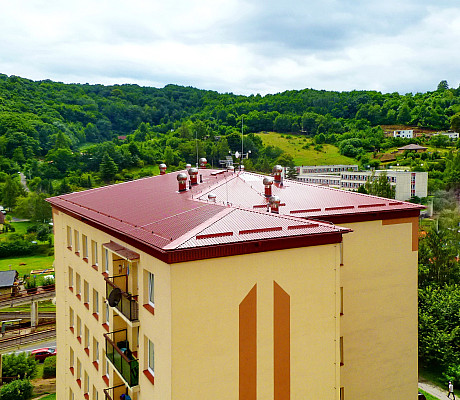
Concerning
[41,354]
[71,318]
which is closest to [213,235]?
[71,318]

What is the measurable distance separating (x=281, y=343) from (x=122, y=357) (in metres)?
4.91

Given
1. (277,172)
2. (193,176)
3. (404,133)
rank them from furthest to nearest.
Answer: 1. (404,133)
2. (193,176)
3. (277,172)

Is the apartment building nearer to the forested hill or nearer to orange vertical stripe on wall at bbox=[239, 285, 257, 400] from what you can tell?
orange vertical stripe on wall at bbox=[239, 285, 257, 400]

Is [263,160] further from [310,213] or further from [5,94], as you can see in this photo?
[5,94]

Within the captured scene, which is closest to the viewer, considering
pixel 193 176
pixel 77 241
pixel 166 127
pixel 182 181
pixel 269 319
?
pixel 269 319

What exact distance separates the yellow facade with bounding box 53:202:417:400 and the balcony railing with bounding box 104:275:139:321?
0.23 m

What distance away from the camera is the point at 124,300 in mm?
13711

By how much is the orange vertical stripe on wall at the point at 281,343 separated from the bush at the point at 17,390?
1013 inches

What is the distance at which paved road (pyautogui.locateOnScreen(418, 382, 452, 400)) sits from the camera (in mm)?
27828

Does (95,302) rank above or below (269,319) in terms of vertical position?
below

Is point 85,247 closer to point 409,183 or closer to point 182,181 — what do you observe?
point 182,181

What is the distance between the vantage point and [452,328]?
32.7 meters

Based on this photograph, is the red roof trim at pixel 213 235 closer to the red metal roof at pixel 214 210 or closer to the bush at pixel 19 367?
the red metal roof at pixel 214 210

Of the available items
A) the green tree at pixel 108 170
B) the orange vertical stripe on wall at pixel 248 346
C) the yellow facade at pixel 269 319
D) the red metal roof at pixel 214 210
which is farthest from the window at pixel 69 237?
the green tree at pixel 108 170
